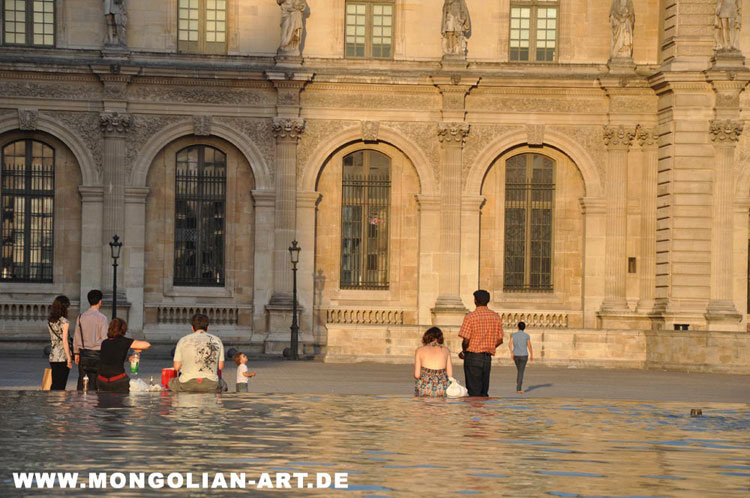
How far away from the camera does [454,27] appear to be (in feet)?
156

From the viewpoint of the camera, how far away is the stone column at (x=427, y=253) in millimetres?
47938

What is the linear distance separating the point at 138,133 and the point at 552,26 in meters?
13.4

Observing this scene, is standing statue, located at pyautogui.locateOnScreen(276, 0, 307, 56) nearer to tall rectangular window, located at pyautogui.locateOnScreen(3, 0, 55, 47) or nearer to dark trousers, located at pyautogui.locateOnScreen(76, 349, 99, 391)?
tall rectangular window, located at pyautogui.locateOnScreen(3, 0, 55, 47)

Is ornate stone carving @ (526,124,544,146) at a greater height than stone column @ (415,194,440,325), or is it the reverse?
ornate stone carving @ (526,124,544,146)

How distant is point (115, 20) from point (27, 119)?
4016 millimetres

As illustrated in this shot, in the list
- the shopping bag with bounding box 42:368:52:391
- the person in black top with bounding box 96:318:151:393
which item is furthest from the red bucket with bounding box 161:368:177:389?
the shopping bag with bounding box 42:368:52:391

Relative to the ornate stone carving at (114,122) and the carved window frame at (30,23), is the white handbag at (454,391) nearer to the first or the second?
the ornate stone carving at (114,122)

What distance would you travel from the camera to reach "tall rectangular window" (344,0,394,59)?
48750 millimetres

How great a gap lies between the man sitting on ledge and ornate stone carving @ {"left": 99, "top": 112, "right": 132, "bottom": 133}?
2853cm

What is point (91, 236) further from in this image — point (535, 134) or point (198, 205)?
point (535, 134)

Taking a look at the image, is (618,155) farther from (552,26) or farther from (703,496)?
(703,496)

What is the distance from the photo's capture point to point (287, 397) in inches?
856

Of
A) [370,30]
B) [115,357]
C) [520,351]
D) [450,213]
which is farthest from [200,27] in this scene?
[115,357]

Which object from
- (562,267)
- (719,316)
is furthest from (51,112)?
(719,316)
